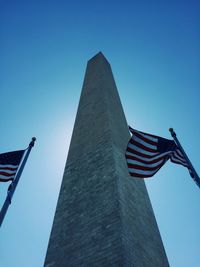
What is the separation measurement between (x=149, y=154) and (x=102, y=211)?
8.69 ft

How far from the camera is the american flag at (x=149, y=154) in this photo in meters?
7.87

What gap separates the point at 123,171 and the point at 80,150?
2.98 meters

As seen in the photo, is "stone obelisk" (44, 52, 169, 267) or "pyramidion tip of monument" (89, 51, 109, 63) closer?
"stone obelisk" (44, 52, 169, 267)

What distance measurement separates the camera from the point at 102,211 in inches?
373

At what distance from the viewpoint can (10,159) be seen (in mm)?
8734

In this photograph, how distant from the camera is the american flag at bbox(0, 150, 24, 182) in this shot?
27.3 ft

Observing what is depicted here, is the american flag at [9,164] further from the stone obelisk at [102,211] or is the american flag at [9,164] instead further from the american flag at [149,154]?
the american flag at [149,154]

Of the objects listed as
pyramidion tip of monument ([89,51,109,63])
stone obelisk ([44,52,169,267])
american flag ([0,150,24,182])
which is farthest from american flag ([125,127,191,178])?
pyramidion tip of monument ([89,51,109,63])

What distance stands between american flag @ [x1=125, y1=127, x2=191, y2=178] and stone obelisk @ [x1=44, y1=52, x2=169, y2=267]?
5.87ft

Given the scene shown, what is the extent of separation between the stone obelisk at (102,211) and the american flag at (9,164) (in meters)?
2.93

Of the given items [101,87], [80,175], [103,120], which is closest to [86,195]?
[80,175]

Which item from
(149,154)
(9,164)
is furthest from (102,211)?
(9,164)

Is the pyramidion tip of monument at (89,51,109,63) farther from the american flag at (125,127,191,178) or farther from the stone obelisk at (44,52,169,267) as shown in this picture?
the american flag at (125,127,191,178)

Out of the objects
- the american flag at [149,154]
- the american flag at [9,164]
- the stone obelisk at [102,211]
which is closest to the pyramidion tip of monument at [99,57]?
the stone obelisk at [102,211]
